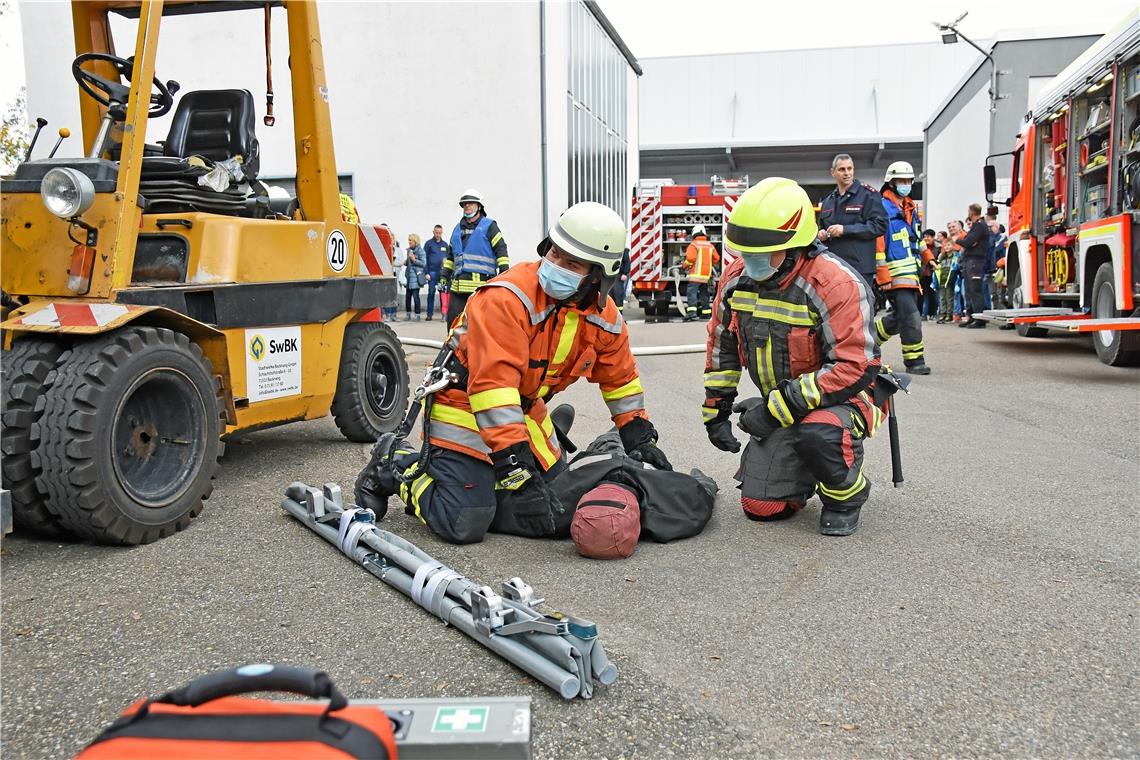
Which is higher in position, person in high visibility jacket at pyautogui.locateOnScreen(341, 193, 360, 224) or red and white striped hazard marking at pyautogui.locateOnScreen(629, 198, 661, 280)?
red and white striped hazard marking at pyautogui.locateOnScreen(629, 198, 661, 280)

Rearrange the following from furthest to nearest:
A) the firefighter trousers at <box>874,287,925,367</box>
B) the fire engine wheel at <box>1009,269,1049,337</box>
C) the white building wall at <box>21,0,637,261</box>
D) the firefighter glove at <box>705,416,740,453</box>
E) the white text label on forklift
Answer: the white building wall at <box>21,0,637,261</box>, the fire engine wheel at <box>1009,269,1049,337</box>, the firefighter trousers at <box>874,287,925,367</box>, the white text label on forklift, the firefighter glove at <box>705,416,740,453</box>

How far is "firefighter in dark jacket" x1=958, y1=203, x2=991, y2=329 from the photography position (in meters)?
14.3

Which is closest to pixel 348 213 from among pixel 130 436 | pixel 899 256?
pixel 130 436

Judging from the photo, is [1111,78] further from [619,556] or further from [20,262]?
[20,262]

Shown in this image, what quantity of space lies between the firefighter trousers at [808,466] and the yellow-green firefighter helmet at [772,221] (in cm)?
71

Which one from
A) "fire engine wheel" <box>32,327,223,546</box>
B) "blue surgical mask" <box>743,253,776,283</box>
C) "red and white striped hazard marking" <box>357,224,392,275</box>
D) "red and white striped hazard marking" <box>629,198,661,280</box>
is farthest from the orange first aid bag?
"red and white striped hazard marking" <box>629,198,661,280</box>

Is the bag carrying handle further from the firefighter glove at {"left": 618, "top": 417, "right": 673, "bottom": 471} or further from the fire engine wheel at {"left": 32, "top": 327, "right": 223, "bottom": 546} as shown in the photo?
the firefighter glove at {"left": 618, "top": 417, "right": 673, "bottom": 471}

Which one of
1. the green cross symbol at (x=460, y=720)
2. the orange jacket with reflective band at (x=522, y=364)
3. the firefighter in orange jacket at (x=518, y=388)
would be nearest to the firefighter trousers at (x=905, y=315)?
the orange jacket with reflective band at (x=522, y=364)

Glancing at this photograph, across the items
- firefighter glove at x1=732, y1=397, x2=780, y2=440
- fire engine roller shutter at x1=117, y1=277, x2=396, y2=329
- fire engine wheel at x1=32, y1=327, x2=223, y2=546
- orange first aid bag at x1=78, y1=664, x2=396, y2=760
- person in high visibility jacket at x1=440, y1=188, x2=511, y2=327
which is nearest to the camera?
orange first aid bag at x1=78, y1=664, x2=396, y2=760

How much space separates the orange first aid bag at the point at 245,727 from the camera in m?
1.37

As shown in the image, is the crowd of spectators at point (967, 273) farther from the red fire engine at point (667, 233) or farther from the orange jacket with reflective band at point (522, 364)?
the orange jacket with reflective band at point (522, 364)

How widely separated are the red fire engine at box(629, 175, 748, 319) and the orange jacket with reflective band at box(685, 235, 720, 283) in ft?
2.66

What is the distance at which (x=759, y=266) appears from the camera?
3.96m

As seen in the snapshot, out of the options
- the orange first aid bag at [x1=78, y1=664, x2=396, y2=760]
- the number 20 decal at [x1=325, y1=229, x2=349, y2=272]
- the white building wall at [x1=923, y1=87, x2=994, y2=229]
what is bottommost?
the orange first aid bag at [x1=78, y1=664, x2=396, y2=760]
